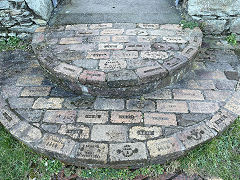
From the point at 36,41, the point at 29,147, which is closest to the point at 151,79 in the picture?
the point at 29,147

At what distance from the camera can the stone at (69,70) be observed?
262 centimetres

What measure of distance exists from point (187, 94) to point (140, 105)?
24.1 inches

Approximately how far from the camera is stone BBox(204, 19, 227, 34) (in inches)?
137

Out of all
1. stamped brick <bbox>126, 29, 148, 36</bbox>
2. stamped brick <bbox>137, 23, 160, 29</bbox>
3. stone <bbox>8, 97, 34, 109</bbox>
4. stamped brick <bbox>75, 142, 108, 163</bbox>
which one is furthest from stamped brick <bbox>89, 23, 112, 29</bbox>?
stamped brick <bbox>75, 142, 108, 163</bbox>

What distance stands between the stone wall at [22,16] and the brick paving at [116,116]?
0.97 m

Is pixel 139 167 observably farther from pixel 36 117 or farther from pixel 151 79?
pixel 36 117

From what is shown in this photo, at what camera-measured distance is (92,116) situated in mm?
2486

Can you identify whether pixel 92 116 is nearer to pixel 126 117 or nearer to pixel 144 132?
pixel 126 117

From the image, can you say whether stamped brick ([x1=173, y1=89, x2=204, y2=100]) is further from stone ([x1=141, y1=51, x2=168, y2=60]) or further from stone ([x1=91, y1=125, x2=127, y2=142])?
stone ([x1=91, y1=125, x2=127, y2=142])

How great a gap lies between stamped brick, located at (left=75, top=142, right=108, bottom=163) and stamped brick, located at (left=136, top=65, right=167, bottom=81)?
34.8 inches

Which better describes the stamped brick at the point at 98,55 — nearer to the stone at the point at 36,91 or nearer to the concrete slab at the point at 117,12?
the stone at the point at 36,91

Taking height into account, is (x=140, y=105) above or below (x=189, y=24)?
below

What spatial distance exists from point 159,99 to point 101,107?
69cm

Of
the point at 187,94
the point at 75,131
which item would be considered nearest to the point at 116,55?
the point at 187,94
